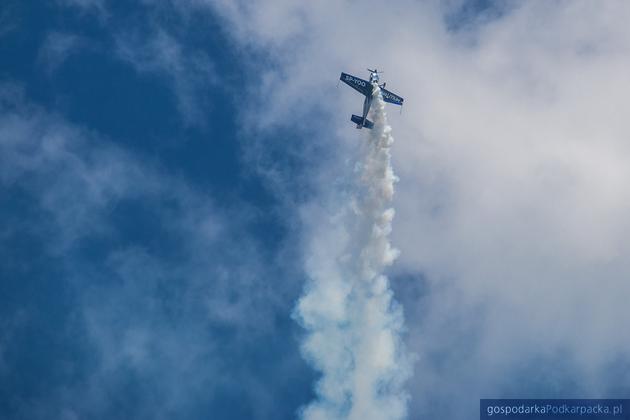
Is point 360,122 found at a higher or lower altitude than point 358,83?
lower

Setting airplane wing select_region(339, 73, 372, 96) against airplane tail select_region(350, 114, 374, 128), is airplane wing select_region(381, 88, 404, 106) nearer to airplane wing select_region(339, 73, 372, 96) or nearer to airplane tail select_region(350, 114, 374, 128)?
airplane wing select_region(339, 73, 372, 96)

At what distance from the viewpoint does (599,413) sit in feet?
517

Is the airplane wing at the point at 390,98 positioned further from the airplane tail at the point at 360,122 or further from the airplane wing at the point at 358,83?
the airplane tail at the point at 360,122

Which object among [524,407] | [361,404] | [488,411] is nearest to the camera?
[361,404]

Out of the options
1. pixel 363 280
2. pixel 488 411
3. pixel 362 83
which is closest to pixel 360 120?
pixel 362 83

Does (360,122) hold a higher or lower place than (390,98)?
lower

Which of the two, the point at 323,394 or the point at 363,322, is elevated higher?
the point at 363,322

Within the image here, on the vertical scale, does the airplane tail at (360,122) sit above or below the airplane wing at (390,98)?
below

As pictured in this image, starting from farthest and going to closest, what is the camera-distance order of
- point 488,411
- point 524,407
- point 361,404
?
point 524,407, point 488,411, point 361,404

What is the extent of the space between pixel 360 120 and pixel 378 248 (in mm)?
25872

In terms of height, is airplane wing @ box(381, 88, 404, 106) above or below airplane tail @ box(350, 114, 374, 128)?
above

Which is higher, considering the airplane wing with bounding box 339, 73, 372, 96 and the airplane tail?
the airplane wing with bounding box 339, 73, 372, 96

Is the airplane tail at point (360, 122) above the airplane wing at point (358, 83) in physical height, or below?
below

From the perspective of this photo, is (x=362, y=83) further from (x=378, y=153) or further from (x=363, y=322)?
(x=363, y=322)
